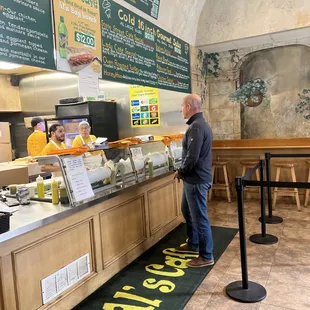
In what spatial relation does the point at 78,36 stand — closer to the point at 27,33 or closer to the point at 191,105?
the point at 27,33

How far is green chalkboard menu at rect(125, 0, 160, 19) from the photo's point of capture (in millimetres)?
3865

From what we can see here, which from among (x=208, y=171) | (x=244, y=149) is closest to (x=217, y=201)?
(x=244, y=149)

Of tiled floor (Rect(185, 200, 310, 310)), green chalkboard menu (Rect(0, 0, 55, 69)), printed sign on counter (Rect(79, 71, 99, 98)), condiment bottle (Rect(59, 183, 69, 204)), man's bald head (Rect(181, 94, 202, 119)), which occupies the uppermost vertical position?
green chalkboard menu (Rect(0, 0, 55, 69))

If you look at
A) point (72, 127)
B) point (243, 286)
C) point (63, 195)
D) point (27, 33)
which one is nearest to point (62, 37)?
point (27, 33)

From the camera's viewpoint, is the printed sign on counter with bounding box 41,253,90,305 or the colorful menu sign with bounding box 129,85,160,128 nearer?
the printed sign on counter with bounding box 41,253,90,305

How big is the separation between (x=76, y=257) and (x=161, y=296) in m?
0.81

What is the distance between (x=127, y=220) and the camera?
3395 mm

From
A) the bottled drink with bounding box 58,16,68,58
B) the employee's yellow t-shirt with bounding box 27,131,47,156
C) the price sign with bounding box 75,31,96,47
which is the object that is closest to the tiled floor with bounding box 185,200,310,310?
the bottled drink with bounding box 58,16,68,58

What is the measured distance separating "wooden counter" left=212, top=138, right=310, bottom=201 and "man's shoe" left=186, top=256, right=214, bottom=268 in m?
3.11

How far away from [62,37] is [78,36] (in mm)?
211

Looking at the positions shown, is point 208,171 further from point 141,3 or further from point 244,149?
point 244,149

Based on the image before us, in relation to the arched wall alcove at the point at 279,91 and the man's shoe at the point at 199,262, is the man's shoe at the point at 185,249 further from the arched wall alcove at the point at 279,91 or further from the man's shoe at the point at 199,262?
the arched wall alcove at the point at 279,91

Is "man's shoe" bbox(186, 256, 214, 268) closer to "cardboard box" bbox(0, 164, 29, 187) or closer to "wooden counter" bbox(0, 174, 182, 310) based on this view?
"wooden counter" bbox(0, 174, 182, 310)

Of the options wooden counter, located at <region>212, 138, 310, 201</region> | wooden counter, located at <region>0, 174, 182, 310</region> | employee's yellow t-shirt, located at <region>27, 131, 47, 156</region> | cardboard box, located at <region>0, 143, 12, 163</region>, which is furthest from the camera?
cardboard box, located at <region>0, 143, 12, 163</region>
